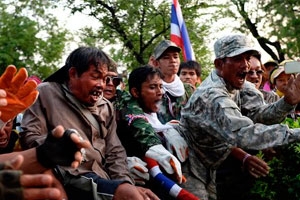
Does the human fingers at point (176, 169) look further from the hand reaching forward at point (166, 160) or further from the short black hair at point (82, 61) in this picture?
the short black hair at point (82, 61)

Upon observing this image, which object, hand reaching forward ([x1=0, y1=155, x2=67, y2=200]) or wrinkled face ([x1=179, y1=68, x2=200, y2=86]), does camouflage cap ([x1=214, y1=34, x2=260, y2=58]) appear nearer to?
hand reaching forward ([x1=0, y1=155, x2=67, y2=200])

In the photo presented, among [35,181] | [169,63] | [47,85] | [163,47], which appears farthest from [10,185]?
[163,47]

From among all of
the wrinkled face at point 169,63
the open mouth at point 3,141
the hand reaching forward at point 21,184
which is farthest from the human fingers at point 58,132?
the wrinkled face at point 169,63

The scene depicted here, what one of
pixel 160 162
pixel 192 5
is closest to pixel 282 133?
pixel 160 162

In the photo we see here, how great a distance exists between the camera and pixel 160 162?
13.8ft

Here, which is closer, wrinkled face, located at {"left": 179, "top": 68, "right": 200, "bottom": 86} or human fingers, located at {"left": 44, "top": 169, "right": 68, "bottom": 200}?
human fingers, located at {"left": 44, "top": 169, "right": 68, "bottom": 200}

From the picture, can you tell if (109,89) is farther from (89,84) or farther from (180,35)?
(180,35)

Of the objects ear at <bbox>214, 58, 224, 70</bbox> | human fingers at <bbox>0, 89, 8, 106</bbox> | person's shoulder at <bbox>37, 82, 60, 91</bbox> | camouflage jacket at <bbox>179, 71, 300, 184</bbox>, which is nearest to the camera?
human fingers at <bbox>0, 89, 8, 106</bbox>

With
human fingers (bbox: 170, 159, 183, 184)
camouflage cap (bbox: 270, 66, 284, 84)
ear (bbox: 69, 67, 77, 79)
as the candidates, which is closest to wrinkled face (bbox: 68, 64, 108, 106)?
ear (bbox: 69, 67, 77, 79)

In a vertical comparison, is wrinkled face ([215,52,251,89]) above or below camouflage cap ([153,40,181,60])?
below

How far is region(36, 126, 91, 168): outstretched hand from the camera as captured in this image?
2.56 metres

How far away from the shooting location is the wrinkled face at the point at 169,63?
5.89 m

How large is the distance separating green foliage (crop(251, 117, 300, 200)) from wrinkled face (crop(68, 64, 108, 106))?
5.16 feet

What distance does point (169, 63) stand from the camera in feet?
19.6
